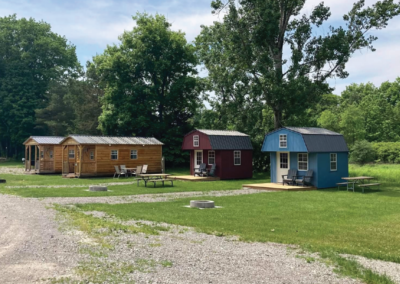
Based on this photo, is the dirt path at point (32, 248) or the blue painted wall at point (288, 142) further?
the blue painted wall at point (288, 142)

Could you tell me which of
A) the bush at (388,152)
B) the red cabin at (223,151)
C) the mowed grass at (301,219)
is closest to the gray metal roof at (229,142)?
the red cabin at (223,151)

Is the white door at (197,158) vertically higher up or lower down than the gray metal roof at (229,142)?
lower down

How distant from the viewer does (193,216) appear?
11.3 meters

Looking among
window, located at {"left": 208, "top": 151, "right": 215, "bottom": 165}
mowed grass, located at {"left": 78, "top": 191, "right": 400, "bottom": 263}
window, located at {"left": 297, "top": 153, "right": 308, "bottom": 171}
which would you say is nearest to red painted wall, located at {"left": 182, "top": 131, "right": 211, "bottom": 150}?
window, located at {"left": 208, "top": 151, "right": 215, "bottom": 165}

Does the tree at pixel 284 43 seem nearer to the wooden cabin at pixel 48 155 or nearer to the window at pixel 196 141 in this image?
the window at pixel 196 141

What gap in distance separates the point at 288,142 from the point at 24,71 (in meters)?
47.1

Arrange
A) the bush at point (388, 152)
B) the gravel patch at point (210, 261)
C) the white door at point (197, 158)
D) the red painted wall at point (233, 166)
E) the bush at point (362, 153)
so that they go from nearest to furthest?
the gravel patch at point (210, 261) → the red painted wall at point (233, 166) → the white door at point (197, 158) → the bush at point (362, 153) → the bush at point (388, 152)

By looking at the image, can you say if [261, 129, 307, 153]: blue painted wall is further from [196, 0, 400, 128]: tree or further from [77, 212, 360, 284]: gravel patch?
[77, 212, 360, 284]: gravel patch

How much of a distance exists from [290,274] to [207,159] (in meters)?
21.7

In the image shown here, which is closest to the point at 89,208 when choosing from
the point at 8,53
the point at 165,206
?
the point at 165,206

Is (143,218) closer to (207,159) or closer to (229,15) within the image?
(207,159)

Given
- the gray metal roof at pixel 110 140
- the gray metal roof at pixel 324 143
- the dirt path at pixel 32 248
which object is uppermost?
the gray metal roof at pixel 110 140

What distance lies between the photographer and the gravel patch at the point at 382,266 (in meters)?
5.85

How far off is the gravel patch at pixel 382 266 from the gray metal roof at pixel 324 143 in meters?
14.1
